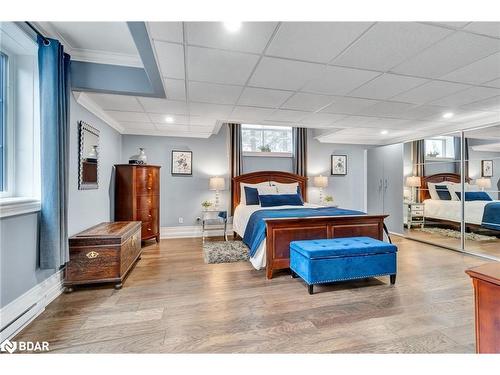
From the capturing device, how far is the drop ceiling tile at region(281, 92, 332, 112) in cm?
320

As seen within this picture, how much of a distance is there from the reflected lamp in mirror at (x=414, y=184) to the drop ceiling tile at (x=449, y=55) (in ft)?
9.65

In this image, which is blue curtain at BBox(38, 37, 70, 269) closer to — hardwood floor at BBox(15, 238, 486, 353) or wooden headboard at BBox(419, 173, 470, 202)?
hardwood floor at BBox(15, 238, 486, 353)

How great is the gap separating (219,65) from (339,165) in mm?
4813

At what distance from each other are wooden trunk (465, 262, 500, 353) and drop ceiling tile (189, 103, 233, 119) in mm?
3286

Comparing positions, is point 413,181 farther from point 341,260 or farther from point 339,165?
point 341,260

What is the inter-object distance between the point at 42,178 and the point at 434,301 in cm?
391

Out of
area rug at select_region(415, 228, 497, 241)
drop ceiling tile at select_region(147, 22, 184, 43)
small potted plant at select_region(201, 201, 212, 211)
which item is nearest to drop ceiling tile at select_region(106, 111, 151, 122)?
small potted plant at select_region(201, 201, 212, 211)

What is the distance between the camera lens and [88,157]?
3.26 meters

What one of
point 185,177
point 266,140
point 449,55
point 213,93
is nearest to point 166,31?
point 213,93

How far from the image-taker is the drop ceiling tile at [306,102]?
3.20m

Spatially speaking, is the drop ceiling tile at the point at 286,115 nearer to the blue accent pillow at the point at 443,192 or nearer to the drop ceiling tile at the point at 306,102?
the drop ceiling tile at the point at 306,102

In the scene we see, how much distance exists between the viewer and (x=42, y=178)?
2141 mm

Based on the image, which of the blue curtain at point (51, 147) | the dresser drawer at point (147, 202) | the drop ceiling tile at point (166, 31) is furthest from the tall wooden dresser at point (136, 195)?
the drop ceiling tile at point (166, 31)

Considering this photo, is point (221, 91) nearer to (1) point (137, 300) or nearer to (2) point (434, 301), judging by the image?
(1) point (137, 300)
